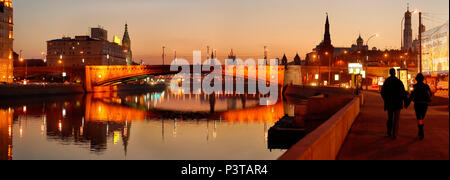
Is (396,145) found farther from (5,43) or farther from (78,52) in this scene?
(78,52)

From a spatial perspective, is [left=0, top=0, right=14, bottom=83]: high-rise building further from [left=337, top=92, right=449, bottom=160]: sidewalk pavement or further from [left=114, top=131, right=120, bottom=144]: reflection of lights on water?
[left=337, top=92, right=449, bottom=160]: sidewalk pavement

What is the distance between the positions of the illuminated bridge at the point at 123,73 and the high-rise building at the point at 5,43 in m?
19.9

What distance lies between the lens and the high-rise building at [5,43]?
113 metres

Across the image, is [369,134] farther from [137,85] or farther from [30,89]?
[137,85]

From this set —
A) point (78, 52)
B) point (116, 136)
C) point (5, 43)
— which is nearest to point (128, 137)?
point (116, 136)

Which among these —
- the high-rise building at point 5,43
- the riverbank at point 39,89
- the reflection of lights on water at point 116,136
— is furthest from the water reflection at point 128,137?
the high-rise building at point 5,43

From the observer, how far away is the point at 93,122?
44.4 metres

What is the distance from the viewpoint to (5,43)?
11462 cm

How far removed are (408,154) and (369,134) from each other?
13.8 feet

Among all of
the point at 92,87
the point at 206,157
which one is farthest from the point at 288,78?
the point at 206,157

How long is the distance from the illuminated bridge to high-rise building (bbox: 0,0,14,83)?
785 inches

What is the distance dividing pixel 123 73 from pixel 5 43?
106ft

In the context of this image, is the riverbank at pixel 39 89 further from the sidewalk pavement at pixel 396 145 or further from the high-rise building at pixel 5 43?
the sidewalk pavement at pixel 396 145

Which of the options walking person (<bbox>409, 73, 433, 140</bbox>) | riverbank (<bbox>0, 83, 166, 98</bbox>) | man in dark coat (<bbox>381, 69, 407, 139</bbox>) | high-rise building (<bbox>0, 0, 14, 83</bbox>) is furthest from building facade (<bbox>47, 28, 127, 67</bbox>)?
walking person (<bbox>409, 73, 433, 140</bbox>)
